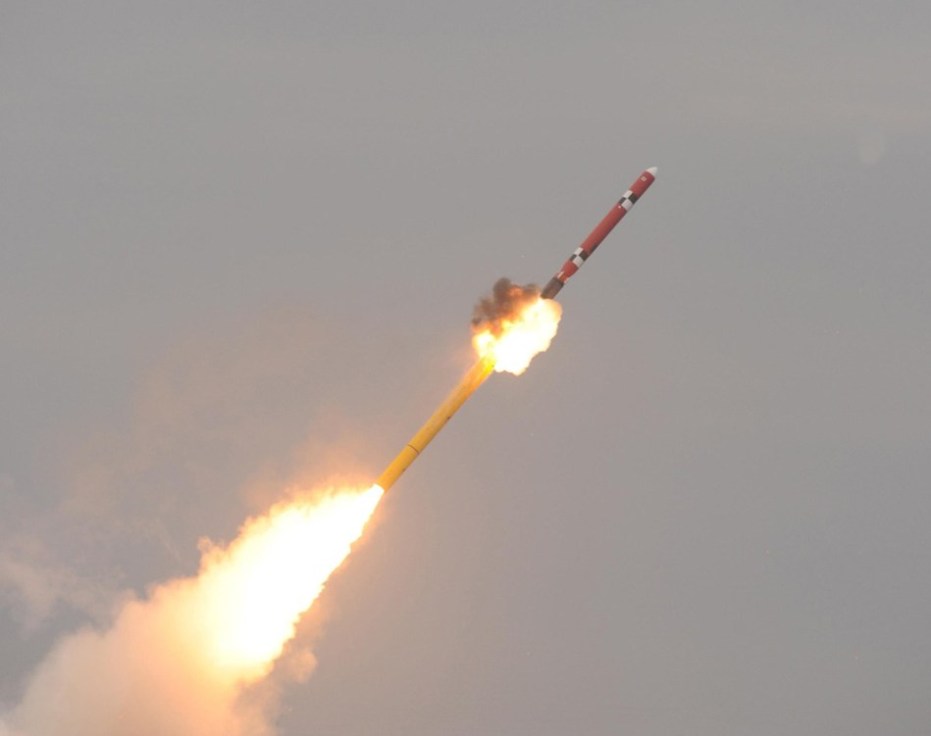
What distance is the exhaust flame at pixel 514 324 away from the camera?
6003cm

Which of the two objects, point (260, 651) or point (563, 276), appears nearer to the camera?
point (563, 276)

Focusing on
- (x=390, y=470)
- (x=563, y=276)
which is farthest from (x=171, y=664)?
(x=563, y=276)

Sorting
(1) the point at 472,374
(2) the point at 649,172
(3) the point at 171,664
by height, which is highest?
(2) the point at 649,172

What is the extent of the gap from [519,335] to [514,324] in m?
0.24

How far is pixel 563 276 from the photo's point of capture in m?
59.8

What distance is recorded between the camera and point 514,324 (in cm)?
6000

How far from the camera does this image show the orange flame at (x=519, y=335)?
60.0 m

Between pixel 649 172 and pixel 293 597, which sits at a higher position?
pixel 649 172

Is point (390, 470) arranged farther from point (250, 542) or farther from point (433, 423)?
point (250, 542)

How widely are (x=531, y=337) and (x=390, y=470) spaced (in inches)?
153

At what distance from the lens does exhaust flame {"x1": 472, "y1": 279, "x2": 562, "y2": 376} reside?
60031 millimetres

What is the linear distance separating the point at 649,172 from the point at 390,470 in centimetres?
799

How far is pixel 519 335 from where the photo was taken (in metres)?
60.0

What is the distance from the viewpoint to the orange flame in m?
60.0
